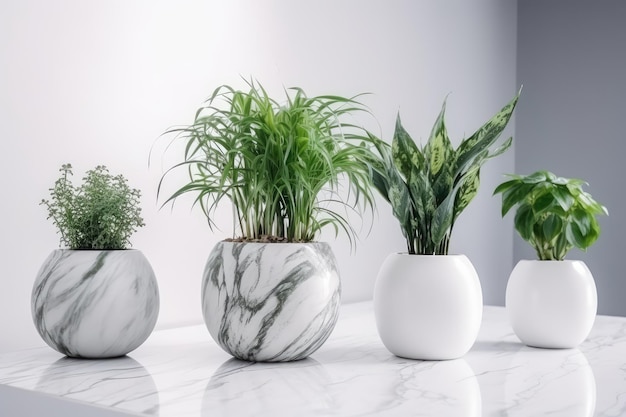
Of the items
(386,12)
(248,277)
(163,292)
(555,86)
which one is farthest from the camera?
(555,86)

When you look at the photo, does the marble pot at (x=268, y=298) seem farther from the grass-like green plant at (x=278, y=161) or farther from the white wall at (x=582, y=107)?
the white wall at (x=582, y=107)

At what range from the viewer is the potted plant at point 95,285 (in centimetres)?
88

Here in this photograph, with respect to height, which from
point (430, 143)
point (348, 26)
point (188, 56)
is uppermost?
point (348, 26)

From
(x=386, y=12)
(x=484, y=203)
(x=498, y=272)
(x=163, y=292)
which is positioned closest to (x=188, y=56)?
(x=163, y=292)

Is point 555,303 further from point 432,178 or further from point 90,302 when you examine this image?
point 90,302

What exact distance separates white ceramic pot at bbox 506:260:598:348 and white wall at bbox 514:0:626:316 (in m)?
1.64

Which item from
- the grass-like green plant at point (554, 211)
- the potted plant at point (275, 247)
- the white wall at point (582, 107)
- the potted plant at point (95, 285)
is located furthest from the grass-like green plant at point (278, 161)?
the white wall at point (582, 107)

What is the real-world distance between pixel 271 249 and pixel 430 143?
0.26m

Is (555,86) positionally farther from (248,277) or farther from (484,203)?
(248,277)

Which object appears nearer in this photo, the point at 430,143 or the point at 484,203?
the point at 430,143

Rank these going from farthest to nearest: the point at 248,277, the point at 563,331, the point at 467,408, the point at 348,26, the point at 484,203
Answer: the point at 484,203 < the point at 348,26 < the point at 563,331 < the point at 248,277 < the point at 467,408

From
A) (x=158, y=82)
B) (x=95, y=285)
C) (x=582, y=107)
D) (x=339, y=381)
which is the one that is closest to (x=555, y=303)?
(x=339, y=381)

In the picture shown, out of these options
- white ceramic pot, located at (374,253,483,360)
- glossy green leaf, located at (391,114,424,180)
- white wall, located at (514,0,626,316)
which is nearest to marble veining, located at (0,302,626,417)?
white ceramic pot, located at (374,253,483,360)

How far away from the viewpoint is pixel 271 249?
87 centimetres
